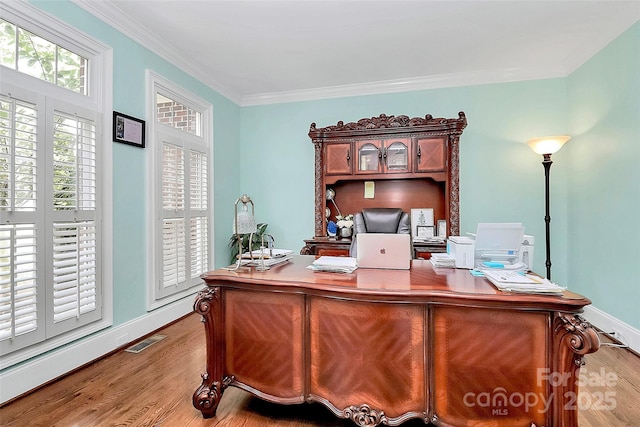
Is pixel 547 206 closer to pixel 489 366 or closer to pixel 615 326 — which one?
pixel 615 326

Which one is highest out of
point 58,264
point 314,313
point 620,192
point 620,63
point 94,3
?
point 94,3

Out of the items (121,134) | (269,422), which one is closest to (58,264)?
(121,134)

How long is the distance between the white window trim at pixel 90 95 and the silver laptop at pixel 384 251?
2.06 metres

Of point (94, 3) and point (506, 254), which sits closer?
point (506, 254)

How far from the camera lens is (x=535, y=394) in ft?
4.44

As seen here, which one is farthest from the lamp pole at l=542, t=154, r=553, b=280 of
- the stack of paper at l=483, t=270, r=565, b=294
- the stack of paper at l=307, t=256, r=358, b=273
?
the stack of paper at l=307, t=256, r=358, b=273

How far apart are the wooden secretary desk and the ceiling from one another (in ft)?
1.94

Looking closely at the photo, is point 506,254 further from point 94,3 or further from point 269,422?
point 94,3

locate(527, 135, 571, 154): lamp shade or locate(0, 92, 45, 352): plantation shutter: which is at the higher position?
locate(527, 135, 571, 154): lamp shade

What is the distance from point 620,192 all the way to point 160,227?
165 inches

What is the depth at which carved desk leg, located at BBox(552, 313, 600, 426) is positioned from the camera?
1262 mm

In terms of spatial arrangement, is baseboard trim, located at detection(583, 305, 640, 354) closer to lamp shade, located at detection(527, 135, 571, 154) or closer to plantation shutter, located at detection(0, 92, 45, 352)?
lamp shade, located at detection(527, 135, 571, 154)

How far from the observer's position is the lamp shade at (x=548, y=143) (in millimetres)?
3161

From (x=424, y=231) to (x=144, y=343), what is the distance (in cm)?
317
